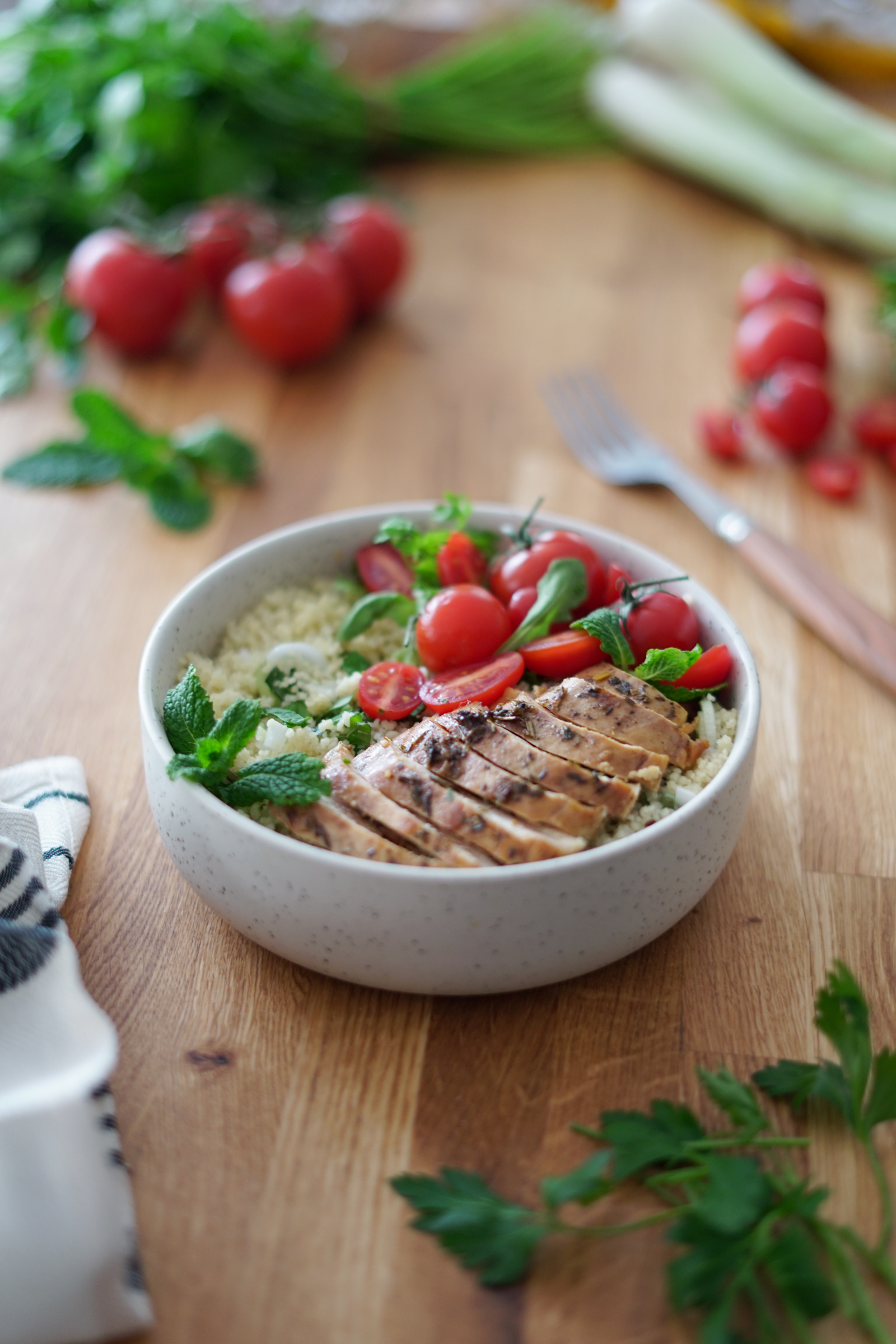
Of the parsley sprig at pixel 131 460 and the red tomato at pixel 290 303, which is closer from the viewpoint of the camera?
the parsley sprig at pixel 131 460

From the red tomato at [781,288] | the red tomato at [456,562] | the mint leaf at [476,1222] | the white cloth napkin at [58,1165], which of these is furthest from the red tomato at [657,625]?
the red tomato at [781,288]

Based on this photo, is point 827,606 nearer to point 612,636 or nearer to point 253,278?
point 612,636

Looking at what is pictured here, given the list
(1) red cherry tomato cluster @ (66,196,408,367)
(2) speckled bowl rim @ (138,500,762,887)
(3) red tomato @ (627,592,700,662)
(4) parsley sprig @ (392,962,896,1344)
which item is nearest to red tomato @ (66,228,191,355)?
(1) red cherry tomato cluster @ (66,196,408,367)

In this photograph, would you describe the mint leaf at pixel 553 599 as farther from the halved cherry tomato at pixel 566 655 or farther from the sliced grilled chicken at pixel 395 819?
the sliced grilled chicken at pixel 395 819

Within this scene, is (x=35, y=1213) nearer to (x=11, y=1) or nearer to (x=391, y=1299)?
(x=391, y=1299)

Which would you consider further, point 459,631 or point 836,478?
point 836,478

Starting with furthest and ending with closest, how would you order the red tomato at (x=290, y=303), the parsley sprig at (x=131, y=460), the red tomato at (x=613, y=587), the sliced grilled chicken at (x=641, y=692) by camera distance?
the red tomato at (x=290, y=303), the parsley sprig at (x=131, y=460), the red tomato at (x=613, y=587), the sliced grilled chicken at (x=641, y=692)

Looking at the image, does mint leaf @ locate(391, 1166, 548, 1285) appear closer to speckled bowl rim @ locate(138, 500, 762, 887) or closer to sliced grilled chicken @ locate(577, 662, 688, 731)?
speckled bowl rim @ locate(138, 500, 762, 887)

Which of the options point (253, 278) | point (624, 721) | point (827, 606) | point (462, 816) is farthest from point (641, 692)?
point (253, 278)
